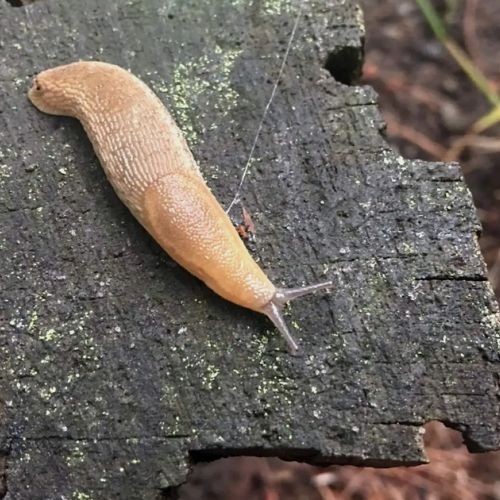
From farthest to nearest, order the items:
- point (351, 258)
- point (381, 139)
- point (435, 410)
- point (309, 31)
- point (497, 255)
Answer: point (497, 255) < point (309, 31) < point (381, 139) < point (351, 258) < point (435, 410)

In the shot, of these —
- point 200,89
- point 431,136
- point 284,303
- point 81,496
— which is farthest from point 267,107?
point 431,136

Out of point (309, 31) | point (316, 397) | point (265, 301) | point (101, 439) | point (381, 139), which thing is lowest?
point (101, 439)

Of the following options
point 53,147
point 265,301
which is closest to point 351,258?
point 265,301

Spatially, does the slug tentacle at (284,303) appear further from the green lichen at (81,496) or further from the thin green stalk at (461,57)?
the thin green stalk at (461,57)

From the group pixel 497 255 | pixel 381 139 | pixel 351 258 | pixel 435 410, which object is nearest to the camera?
pixel 435 410

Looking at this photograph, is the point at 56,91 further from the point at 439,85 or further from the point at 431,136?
the point at 439,85

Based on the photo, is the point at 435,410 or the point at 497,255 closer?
the point at 435,410

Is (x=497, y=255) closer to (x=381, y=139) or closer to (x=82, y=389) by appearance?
(x=381, y=139)

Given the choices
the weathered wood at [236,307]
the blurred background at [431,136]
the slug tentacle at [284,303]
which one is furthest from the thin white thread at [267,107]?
the blurred background at [431,136]

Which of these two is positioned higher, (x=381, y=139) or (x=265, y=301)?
(x=381, y=139)
